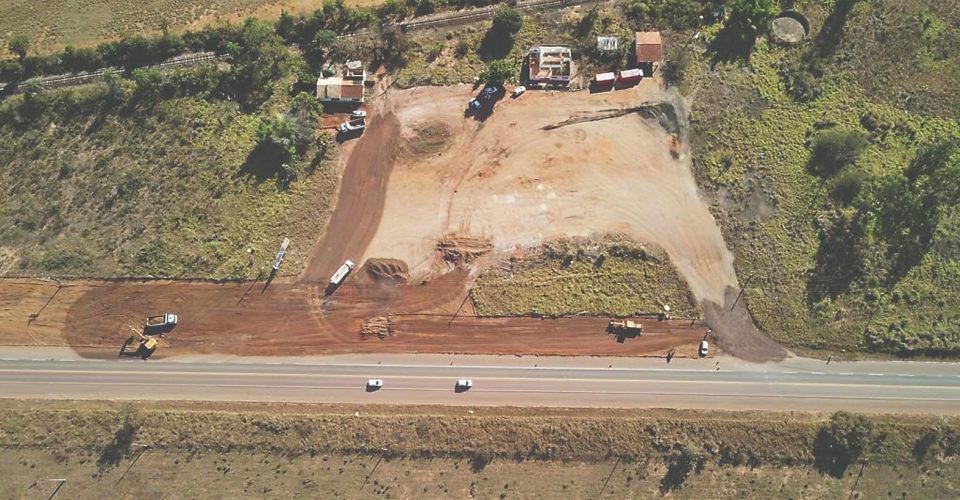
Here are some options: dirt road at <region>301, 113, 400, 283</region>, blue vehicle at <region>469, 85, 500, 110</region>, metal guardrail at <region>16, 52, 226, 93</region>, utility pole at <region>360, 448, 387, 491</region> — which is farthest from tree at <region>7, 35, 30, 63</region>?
utility pole at <region>360, 448, 387, 491</region>

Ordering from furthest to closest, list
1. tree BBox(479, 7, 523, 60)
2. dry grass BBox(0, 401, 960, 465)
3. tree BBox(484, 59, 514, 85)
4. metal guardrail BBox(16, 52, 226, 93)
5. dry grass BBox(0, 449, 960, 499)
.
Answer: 1. metal guardrail BBox(16, 52, 226, 93)
2. tree BBox(479, 7, 523, 60)
3. tree BBox(484, 59, 514, 85)
4. dry grass BBox(0, 401, 960, 465)
5. dry grass BBox(0, 449, 960, 499)

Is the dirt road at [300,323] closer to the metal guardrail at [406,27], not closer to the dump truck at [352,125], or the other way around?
the dump truck at [352,125]

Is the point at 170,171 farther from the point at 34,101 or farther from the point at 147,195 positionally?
the point at 34,101

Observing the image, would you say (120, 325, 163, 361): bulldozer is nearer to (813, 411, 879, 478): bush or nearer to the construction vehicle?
the construction vehicle

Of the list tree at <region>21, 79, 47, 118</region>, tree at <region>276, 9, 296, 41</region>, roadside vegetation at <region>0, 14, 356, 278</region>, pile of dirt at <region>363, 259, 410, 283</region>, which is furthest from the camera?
tree at <region>276, 9, 296, 41</region>

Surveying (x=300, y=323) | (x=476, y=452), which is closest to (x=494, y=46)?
(x=300, y=323)

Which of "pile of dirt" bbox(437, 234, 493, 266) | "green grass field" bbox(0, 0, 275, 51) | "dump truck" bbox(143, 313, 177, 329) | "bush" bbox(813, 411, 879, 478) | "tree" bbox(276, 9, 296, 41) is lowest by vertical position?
"bush" bbox(813, 411, 879, 478)

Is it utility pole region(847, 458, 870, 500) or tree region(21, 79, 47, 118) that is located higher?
tree region(21, 79, 47, 118)

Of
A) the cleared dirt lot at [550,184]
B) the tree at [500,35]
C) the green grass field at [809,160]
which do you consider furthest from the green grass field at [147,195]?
the green grass field at [809,160]
